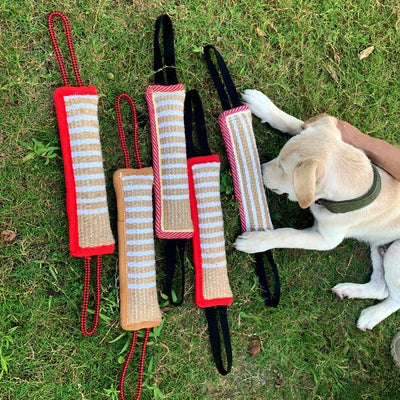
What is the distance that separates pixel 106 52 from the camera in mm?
3973

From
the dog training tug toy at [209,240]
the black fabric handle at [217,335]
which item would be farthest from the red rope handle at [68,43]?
the black fabric handle at [217,335]

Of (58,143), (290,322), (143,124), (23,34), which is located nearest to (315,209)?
(290,322)

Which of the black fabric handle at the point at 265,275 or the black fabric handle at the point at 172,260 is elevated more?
the black fabric handle at the point at 172,260

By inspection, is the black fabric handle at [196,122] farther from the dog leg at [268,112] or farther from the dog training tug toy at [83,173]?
the dog training tug toy at [83,173]

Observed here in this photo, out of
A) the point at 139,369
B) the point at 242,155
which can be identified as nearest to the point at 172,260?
the point at 139,369

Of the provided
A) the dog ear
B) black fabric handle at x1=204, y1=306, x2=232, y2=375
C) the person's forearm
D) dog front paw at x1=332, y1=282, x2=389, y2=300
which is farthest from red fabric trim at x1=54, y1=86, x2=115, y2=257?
dog front paw at x1=332, y1=282, x2=389, y2=300

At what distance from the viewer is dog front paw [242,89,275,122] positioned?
14.3 feet

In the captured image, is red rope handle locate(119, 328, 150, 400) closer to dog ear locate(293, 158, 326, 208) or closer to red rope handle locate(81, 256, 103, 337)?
red rope handle locate(81, 256, 103, 337)

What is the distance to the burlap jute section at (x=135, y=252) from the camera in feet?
12.0

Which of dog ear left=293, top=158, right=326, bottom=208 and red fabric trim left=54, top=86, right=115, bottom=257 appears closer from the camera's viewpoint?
dog ear left=293, top=158, right=326, bottom=208

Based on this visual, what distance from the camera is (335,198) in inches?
146

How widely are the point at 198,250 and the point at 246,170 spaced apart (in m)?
0.94

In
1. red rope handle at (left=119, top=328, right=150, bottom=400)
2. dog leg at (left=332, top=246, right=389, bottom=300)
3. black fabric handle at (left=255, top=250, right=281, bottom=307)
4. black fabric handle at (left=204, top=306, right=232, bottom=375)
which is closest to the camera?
red rope handle at (left=119, top=328, right=150, bottom=400)

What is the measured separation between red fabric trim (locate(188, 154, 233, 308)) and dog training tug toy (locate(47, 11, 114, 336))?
828 millimetres
